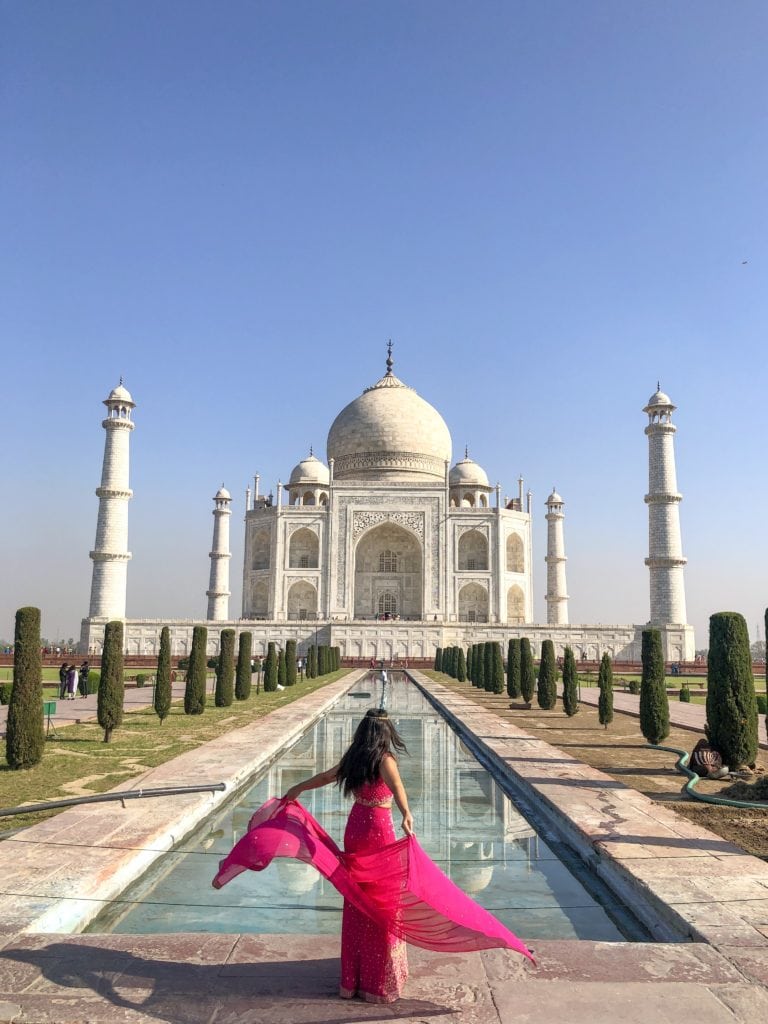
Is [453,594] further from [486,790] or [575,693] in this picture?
[486,790]

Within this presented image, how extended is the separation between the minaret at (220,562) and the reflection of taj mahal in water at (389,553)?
0.05m

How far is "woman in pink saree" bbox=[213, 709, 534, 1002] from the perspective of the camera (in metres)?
2.33

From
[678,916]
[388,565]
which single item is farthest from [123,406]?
[678,916]

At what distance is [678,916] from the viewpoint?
3033 mm

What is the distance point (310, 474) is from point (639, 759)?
30114 millimetres

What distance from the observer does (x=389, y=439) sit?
3553 centimetres

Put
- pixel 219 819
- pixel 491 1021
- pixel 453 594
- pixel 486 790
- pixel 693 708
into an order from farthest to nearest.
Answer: pixel 453 594 → pixel 693 708 → pixel 486 790 → pixel 219 819 → pixel 491 1021

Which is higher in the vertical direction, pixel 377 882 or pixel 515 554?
pixel 515 554

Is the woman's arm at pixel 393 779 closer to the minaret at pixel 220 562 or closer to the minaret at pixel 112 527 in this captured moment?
the minaret at pixel 112 527

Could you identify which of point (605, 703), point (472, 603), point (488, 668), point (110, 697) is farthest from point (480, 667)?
point (472, 603)

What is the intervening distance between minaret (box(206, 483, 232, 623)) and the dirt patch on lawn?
2182 centimetres

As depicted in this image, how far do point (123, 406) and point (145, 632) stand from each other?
795 cm

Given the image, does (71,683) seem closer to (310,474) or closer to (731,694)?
(731,694)

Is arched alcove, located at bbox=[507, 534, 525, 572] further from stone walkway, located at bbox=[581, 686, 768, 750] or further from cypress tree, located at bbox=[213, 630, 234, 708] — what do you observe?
cypress tree, located at bbox=[213, 630, 234, 708]
